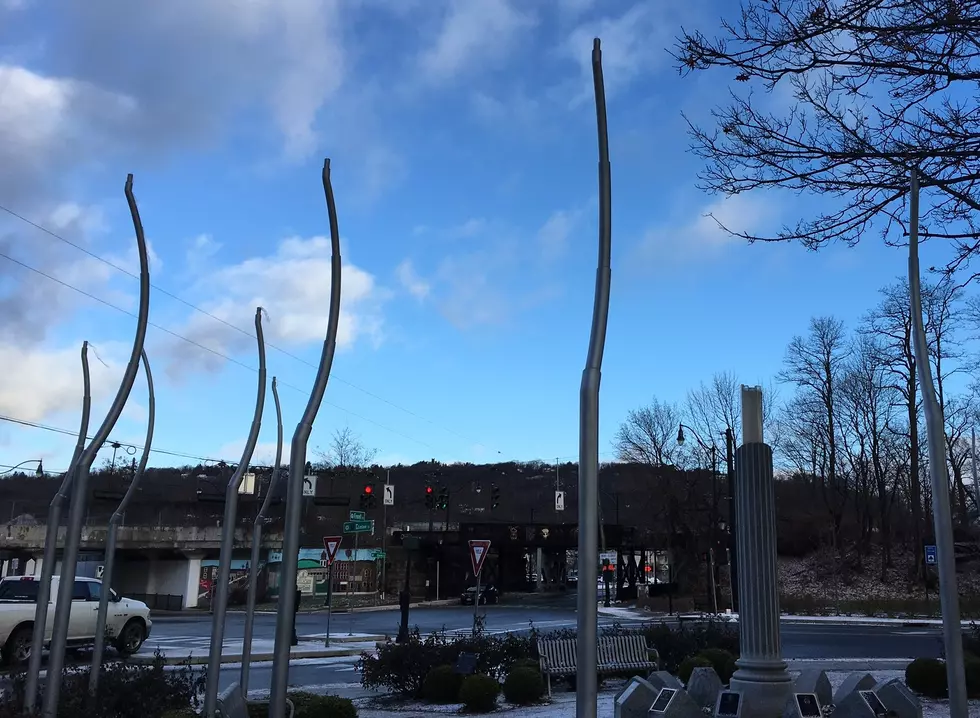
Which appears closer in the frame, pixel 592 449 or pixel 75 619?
pixel 592 449

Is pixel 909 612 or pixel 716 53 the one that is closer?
pixel 716 53

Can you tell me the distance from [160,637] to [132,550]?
28505 millimetres

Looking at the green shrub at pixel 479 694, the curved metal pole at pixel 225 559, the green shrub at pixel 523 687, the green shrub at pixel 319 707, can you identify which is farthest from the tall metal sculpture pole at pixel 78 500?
the green shrub at pixel 523 687

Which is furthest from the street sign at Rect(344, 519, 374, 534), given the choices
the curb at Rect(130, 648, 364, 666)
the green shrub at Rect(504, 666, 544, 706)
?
the green shrub at Rect(504, 666, 544, 706)

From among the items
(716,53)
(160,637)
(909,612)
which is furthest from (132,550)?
(716,53)

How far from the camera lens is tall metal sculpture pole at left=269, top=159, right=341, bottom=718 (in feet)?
20.5

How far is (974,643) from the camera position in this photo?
605 inches

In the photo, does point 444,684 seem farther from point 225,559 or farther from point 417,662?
point 225,559

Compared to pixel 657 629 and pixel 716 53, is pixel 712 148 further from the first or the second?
pixel 657 629

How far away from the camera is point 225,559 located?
8250mm

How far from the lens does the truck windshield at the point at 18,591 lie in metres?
18.8

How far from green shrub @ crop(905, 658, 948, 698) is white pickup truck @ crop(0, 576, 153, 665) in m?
15.3

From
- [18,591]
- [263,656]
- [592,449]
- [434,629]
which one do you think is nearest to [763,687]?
[592,449]

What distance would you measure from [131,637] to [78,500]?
15.0 metres
